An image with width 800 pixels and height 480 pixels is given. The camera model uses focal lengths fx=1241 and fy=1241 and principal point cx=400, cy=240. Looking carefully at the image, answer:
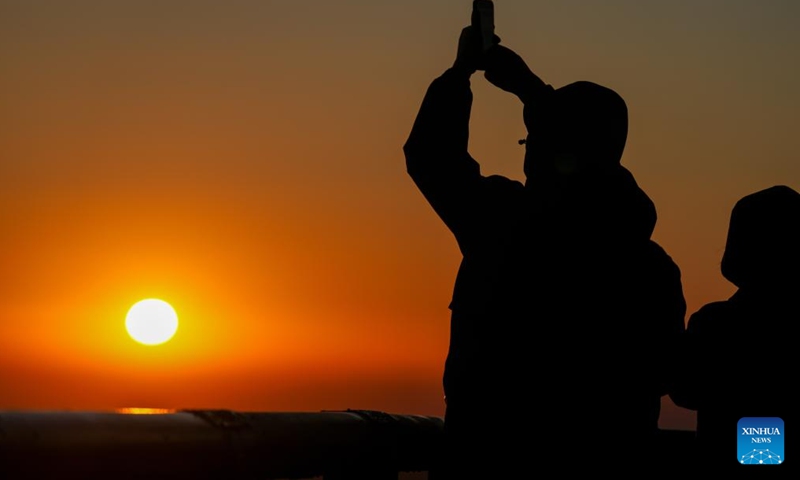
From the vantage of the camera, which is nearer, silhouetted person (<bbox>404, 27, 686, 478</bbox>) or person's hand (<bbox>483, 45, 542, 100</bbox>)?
silhouetted person (<bbox>404, 27, 686, 478</bbox>)

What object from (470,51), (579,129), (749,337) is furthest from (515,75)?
(749,337)

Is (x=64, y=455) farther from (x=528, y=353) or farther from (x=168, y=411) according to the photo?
(x=528, y=353)

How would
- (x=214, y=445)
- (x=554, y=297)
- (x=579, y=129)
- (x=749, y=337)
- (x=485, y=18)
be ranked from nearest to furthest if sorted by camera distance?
(x=214, y=445)
(x=554, y=297)
(x=579, y=129)
(x=485, y=18)
(x=749, y=337)

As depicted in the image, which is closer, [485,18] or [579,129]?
[579,129]

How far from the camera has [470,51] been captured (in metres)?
4.21

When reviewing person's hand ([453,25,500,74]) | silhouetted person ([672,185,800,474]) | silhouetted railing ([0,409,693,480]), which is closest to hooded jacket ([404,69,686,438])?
silhouetted person ([672,185,800,474])

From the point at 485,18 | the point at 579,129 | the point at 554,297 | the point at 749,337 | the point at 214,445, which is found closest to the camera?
the point at 214,445

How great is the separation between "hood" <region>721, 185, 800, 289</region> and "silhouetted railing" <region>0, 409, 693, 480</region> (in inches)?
24.8

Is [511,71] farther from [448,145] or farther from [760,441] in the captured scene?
[760,441]

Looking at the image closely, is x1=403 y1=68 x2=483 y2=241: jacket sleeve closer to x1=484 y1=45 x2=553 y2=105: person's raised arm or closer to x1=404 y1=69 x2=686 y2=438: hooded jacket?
x1=404 y1=69 x2=686 y2=438: hooded jacket

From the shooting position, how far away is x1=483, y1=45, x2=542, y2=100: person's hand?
13.8ft

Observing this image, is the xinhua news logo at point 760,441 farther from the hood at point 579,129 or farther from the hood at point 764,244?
the hood at point 579,129

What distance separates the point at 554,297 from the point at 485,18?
97 centimetres

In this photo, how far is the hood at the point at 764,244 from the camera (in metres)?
4.35
